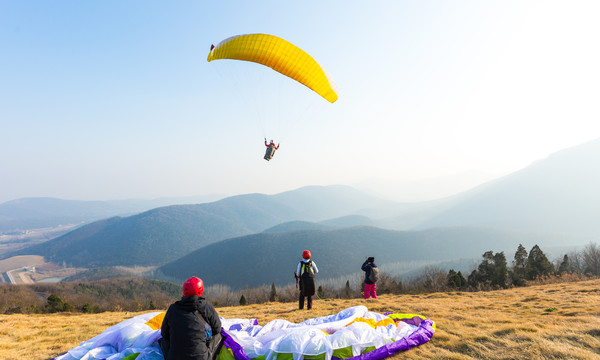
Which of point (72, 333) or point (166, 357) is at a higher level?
point (166, 357)

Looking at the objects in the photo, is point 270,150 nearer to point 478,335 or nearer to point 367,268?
point 367,268

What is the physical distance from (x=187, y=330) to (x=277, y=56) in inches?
549

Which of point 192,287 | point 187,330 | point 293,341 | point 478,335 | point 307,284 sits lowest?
point 307,284

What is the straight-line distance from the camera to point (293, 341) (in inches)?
205

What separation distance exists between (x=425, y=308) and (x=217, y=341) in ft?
27.3

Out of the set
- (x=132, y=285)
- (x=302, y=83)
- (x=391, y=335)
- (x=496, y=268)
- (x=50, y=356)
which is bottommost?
(x=132, y=285)

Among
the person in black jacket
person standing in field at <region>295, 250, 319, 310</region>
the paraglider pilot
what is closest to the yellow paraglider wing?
the paraglider pilot

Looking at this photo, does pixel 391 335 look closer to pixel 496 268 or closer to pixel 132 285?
pixel 496 268

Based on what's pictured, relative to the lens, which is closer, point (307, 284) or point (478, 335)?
point (478, 335)

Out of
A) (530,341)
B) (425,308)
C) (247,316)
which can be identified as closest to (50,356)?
(247,316)

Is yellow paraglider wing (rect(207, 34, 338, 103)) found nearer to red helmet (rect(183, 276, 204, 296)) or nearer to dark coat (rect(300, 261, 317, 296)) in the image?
dark coat (rect(300, 261, 317, 296))

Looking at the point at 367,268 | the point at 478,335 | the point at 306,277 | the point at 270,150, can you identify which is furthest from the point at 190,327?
the point at 270,150

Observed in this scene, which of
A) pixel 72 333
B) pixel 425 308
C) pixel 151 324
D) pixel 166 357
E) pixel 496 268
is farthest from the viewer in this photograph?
pixel 496 268

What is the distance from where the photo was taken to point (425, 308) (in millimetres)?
10273
